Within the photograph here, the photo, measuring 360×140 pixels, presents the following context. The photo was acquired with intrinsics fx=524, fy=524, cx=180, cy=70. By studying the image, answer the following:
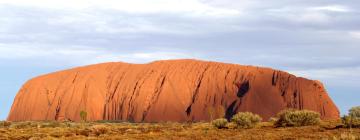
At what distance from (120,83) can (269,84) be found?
48250mm

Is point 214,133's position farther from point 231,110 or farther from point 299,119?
point 231,110

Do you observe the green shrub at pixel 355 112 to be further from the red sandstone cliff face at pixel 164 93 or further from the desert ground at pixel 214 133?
the red sandstone cliff face at pixel 164 93

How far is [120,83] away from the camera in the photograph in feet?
545

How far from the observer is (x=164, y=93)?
497 ft

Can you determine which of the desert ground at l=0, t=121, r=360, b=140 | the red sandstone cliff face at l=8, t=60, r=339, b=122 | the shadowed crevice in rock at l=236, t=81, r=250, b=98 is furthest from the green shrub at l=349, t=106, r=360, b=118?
the shadowed crevice in rock at l=236, t=81, r=250, b=98

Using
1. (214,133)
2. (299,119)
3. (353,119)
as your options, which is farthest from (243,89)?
(214,133)

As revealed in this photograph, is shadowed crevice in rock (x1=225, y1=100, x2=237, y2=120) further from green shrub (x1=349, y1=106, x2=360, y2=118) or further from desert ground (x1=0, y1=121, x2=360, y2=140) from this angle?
green shrub (x1=349, y1=106, x2=360, y2=118)

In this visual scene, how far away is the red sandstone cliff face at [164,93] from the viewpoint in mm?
143375

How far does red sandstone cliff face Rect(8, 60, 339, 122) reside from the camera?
5645 inches

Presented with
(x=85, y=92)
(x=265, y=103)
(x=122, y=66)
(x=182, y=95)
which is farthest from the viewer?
(x=122, y=66)

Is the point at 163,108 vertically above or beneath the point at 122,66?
beneath

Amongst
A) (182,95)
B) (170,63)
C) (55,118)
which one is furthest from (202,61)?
(55,118)

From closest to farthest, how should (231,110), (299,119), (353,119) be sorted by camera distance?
(353,119) → (299,119) → (231,110)

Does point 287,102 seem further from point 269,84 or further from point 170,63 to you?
point 170,63
